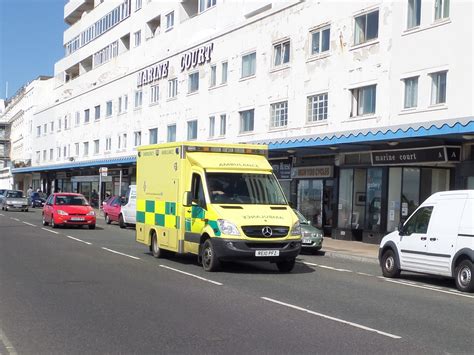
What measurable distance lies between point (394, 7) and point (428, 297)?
14810mm

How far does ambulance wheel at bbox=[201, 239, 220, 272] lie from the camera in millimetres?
12758

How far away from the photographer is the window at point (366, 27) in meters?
23.8

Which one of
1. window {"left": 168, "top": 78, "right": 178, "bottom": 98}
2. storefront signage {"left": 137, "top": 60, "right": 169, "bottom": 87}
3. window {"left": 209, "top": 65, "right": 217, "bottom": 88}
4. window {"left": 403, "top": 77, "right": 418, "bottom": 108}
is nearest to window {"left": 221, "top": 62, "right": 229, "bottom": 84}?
window {"left": 209, "top": 65, "right": 217, "bottom": 88}

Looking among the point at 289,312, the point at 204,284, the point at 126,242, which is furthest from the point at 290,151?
the point at 289,312

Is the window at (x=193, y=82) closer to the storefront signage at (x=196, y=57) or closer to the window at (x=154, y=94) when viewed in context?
the storefront signage at (x=196, y=57)

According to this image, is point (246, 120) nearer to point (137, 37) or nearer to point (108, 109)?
point (137, 37)

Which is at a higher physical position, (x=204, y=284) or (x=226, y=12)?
(x=226, y=12)

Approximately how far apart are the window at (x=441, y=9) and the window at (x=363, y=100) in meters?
3.72

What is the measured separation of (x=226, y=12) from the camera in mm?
37969

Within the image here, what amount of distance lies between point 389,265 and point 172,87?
2924 centimetres

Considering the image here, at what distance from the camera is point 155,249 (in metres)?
15.9

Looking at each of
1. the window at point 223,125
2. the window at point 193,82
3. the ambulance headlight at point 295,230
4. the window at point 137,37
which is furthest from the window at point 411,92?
the window at point 137,37

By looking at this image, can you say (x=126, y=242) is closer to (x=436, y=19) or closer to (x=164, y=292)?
(x=164, y=292)

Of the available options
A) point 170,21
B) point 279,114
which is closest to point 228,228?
point 279,114
